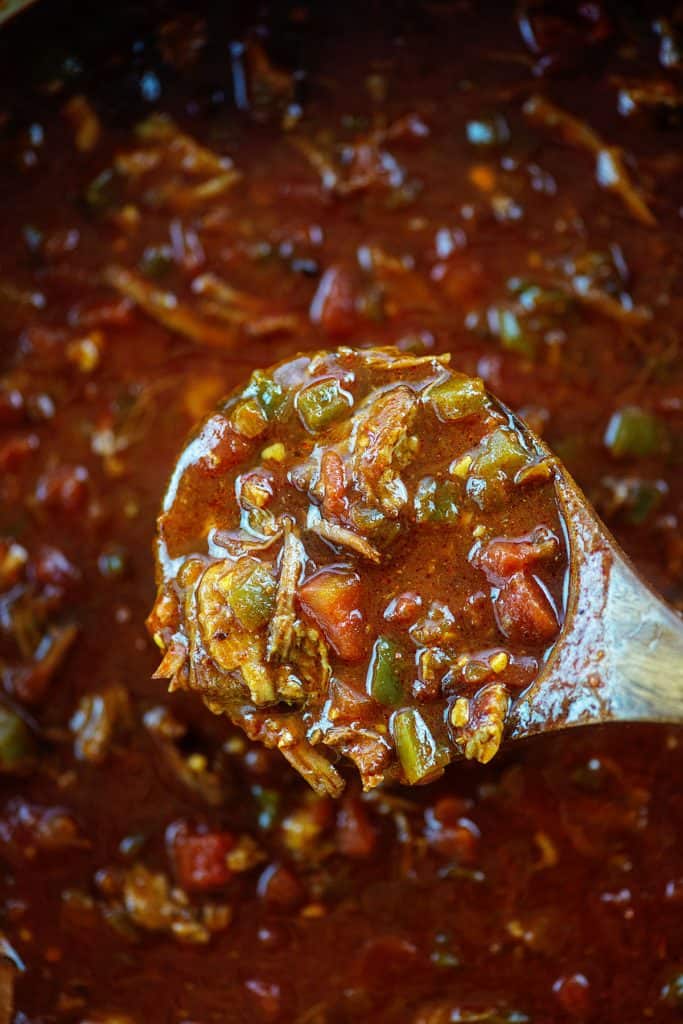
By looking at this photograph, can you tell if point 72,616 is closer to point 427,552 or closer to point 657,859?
point 427,552

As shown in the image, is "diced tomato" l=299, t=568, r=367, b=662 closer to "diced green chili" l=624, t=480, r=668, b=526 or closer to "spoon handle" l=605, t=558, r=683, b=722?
"spoon handle" l=605, t=558, r=683, b=722

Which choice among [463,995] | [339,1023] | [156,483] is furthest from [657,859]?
[156,483]

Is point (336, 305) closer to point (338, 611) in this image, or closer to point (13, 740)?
point (338, 611)

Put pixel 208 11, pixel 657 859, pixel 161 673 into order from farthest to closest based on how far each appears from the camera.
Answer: pixel 208 11 → pixel 657 859 → pixel 161 673

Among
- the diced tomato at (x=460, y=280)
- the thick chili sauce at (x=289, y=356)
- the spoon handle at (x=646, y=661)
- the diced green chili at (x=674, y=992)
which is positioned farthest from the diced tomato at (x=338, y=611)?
the diced green chili at (x=674, y=992)

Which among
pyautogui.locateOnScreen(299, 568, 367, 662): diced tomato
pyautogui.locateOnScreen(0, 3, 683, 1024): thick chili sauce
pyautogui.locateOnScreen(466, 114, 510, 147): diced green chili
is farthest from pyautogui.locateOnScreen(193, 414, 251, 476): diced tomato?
pyautogui.locateOnScreen(466, 114, 510, 147): diced green chili

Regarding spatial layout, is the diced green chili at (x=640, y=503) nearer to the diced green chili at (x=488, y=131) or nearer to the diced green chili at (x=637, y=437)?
the diced green chili at (x=637, y=437)
